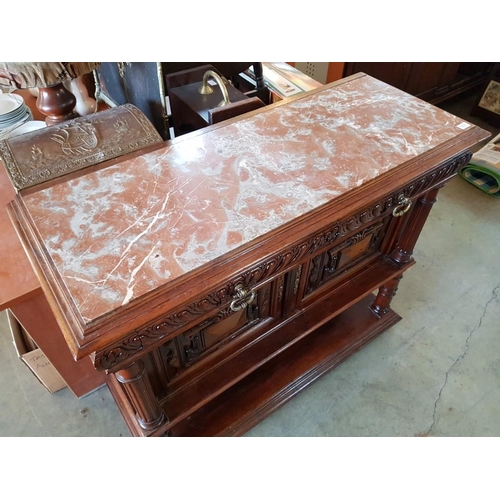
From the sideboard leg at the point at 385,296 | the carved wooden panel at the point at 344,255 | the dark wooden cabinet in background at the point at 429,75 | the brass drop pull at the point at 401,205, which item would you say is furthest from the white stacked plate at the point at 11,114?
the dark wooden cabinet in background at the point at 429,75

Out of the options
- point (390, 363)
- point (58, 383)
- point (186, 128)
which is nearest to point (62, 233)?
point (186, 128)

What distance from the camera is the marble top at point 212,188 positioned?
0.62 meters

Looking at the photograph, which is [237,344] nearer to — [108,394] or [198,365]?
[198,365]

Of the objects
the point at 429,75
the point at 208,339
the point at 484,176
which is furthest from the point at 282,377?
the point at 429,75

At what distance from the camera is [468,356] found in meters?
1.37

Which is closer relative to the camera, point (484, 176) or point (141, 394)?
point (141, 394)

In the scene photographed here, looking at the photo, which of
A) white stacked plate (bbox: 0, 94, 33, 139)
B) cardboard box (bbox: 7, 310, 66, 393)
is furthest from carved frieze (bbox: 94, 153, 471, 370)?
white stacked plate (bbox: 0, 94, 33, 139)

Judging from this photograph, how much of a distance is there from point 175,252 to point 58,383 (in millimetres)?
902

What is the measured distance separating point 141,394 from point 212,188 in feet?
1.43

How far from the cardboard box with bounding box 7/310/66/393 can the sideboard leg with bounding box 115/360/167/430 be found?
455mm

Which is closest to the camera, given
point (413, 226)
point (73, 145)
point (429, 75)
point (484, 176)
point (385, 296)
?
point (73, 145)

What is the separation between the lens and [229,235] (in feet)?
2.18

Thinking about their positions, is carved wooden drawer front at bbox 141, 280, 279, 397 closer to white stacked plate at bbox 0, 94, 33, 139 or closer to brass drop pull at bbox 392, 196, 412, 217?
brass drop pull at bbox 392, 196, 412, 217

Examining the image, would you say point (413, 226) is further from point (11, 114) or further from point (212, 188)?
point (11, 114)
